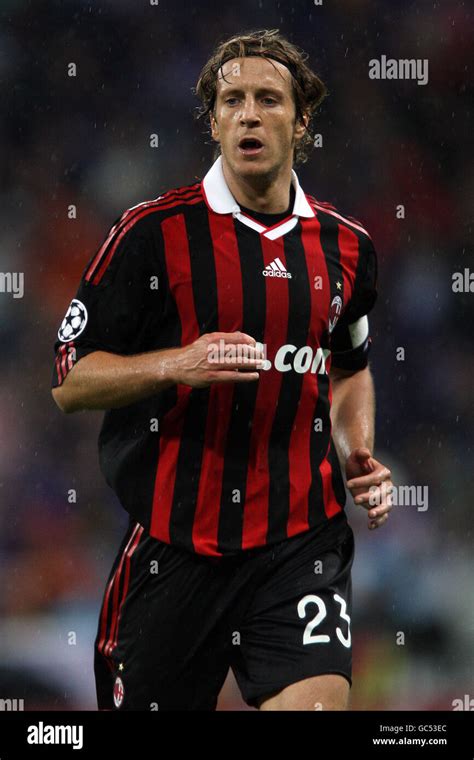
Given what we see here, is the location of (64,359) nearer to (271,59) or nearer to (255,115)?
(255,115)

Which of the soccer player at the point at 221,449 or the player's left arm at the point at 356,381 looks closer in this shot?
the soccer player at the point at 221,449

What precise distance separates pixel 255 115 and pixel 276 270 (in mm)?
423

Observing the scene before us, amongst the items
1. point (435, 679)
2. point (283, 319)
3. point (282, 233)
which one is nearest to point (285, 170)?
point (282, 233)

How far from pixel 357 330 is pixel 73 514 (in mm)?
2166

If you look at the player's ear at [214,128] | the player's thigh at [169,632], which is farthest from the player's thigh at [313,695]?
the player's ear at [214,128]

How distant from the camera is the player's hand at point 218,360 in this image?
2.71 m

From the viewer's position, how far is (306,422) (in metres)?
3.17

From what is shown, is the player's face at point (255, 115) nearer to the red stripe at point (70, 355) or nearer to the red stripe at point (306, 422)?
the red stripe at point (306, 422)

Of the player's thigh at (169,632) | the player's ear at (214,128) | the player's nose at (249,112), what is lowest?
the player's thigh at (169,632)

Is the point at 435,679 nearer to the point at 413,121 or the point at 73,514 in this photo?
the point at 73,514

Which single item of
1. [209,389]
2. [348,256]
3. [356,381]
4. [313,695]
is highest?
[348,256]

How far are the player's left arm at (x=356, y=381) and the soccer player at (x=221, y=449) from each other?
0.11ft

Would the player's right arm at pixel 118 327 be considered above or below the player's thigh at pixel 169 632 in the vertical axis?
above

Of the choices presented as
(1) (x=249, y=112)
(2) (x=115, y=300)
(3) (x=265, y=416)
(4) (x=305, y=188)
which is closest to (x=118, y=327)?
(2) (x=115, y=300)
